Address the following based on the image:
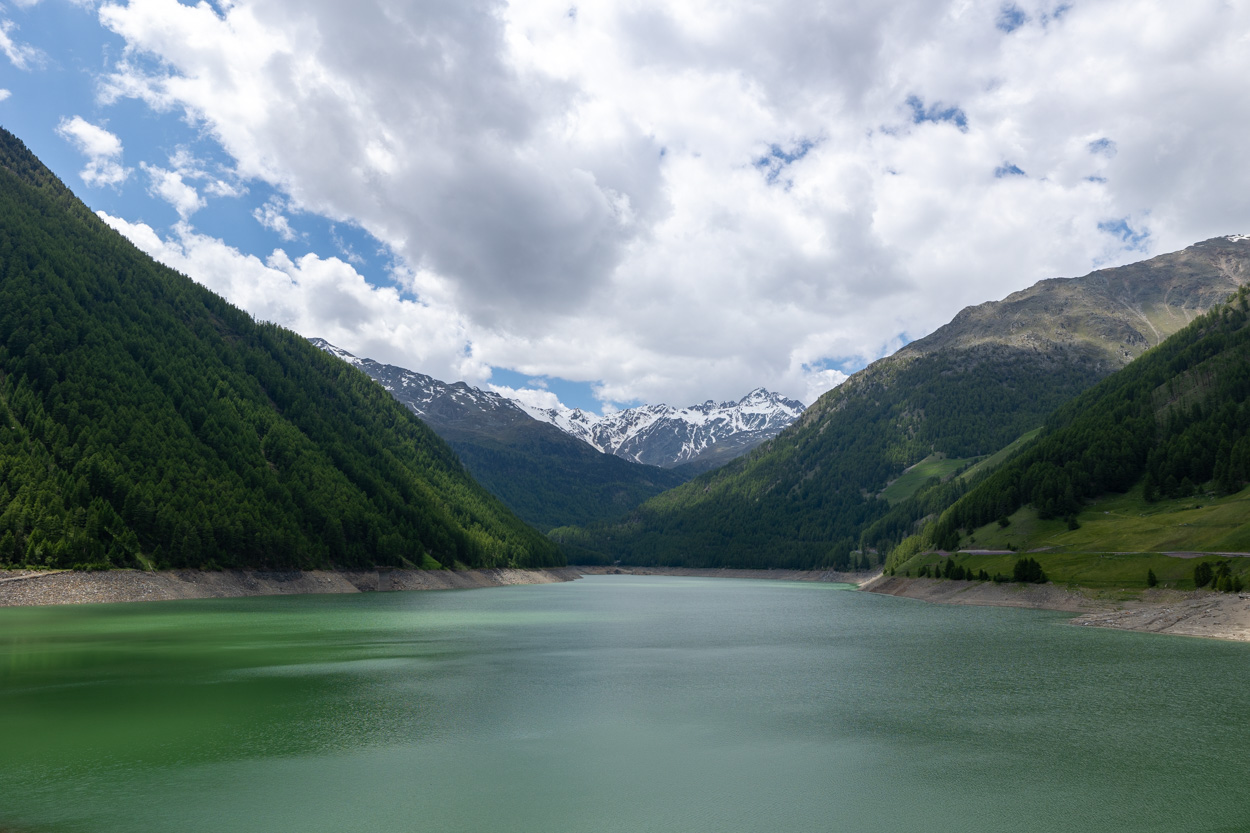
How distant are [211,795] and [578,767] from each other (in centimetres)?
1021

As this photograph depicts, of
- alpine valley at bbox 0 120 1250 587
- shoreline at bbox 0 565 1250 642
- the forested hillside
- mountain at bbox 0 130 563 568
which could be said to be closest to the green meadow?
alpine valley at bbox 0 120 1250 587

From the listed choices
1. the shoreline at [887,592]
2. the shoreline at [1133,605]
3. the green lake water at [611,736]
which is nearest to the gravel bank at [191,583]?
the shoreline at [887,592]

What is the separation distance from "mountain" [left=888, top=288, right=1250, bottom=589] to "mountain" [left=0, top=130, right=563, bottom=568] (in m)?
111

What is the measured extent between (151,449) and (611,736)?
124289 millimetres

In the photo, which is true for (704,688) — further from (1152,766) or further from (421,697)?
(1152,766)

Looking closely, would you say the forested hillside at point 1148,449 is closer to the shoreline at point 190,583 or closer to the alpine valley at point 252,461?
the alpine valley at point 252,461

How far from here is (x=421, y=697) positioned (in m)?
34.6

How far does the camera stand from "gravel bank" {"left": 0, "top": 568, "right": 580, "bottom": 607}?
278 feet

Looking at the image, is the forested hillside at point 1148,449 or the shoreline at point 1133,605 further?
the forested hillside at point 1148,449

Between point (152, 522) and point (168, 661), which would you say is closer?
point (168, 661)

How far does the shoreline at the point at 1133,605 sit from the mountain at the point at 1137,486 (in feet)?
11.6

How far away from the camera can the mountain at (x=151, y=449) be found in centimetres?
10250

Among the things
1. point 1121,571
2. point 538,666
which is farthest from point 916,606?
point 538,666

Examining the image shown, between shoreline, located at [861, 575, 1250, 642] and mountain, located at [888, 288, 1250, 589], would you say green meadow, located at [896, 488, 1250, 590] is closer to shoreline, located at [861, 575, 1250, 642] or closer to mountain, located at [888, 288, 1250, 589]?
mountain, located at [888, 288, 1250, 589]
